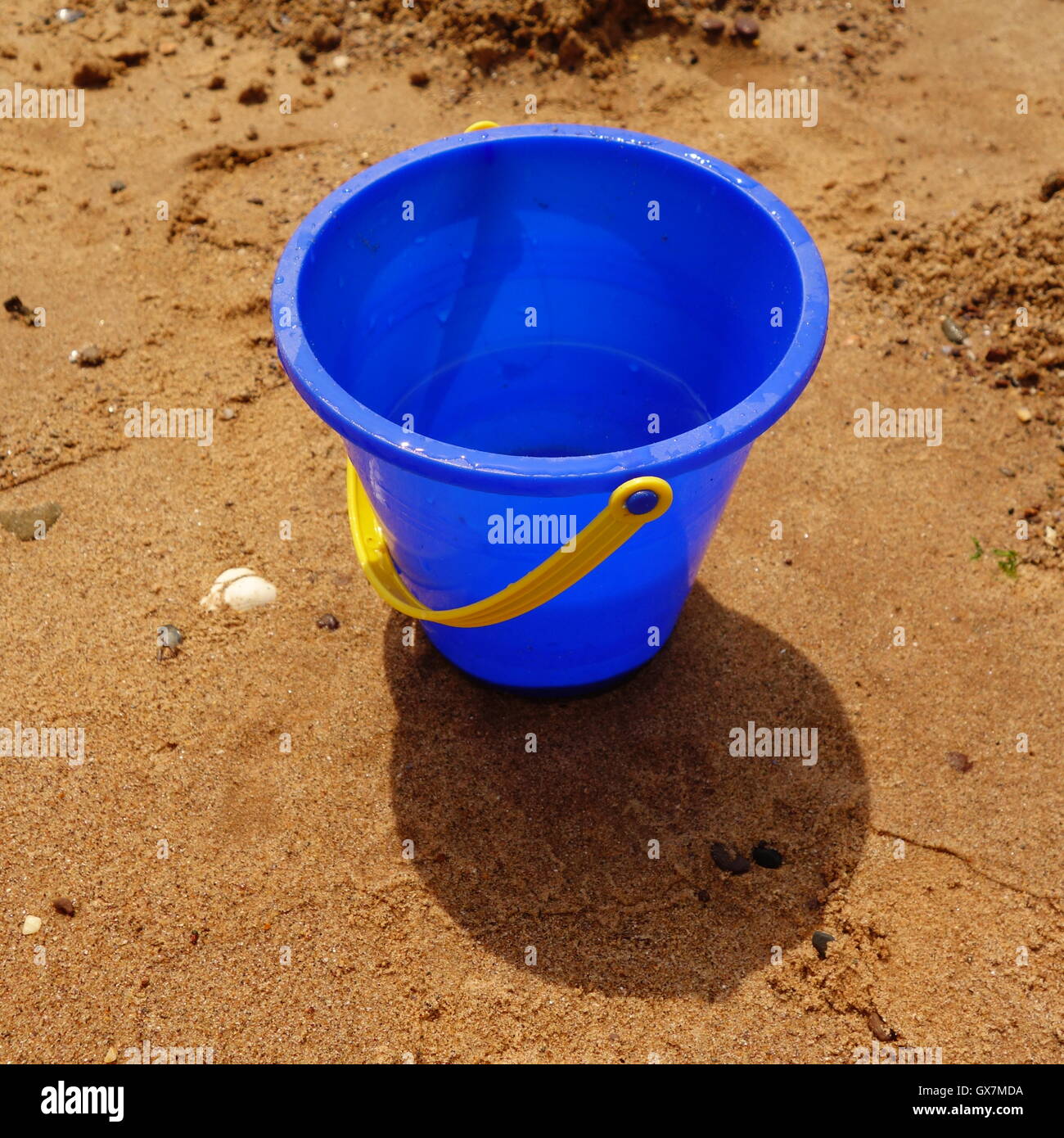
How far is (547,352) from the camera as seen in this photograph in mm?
2355

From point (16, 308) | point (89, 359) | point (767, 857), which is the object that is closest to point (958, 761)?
point (767, 857)

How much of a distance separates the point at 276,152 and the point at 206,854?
2377 mm

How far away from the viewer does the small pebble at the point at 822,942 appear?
6.03ft

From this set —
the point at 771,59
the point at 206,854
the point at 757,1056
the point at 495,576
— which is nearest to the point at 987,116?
the point at 771,59

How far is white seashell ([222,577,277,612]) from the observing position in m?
2.28

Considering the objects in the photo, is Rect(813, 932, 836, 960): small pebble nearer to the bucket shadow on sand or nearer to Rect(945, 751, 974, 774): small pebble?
the bucket shadow on sand

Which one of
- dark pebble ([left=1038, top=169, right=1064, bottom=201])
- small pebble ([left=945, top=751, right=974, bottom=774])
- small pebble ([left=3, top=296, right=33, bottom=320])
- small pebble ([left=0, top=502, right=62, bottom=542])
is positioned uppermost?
dark pebble ([left=1038, top=169, right=1064, bottom=201])

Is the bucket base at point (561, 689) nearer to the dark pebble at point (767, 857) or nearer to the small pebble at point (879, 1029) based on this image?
the dark pebble at point (767, 857)

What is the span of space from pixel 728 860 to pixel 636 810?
0.20m

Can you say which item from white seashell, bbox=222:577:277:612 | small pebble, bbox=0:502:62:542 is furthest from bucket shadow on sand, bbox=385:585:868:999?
small pebble, bbox=0:502:62:542

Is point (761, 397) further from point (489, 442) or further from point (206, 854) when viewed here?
point (206, 854)

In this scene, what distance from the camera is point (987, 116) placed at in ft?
11.5

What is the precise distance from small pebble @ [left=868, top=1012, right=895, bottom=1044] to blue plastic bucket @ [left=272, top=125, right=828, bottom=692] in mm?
792

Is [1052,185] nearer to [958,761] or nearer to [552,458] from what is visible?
[958,761]
